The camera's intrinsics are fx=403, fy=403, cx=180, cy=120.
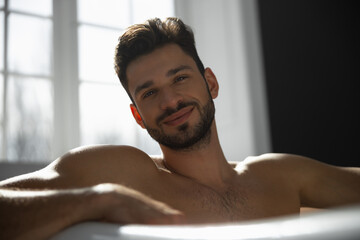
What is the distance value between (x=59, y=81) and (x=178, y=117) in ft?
3.50

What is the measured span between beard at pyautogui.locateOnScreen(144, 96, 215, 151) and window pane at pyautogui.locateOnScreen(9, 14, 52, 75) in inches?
38.8

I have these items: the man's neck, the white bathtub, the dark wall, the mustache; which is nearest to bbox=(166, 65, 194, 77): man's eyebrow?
the mustache

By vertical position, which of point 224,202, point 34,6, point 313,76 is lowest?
point 224,202

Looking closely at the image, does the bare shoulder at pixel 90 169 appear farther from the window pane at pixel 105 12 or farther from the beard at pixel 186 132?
the window pane at pixel 105 12

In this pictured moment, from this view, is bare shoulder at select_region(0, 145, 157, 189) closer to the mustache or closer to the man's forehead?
the mustache

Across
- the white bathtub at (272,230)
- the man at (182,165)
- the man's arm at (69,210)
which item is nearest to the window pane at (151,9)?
the man at (182,165)

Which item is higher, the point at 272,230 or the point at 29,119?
the point at 29,119

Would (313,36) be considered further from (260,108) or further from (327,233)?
(327,233)

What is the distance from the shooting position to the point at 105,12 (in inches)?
96.4

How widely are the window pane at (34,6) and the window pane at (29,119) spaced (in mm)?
387

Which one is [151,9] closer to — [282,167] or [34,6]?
[34,6]

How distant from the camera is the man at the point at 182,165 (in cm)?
109

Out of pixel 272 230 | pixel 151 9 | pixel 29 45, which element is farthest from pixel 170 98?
pixel 151 9

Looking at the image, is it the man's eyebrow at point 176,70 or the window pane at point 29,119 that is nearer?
the man's eyebrow at point 176,70
